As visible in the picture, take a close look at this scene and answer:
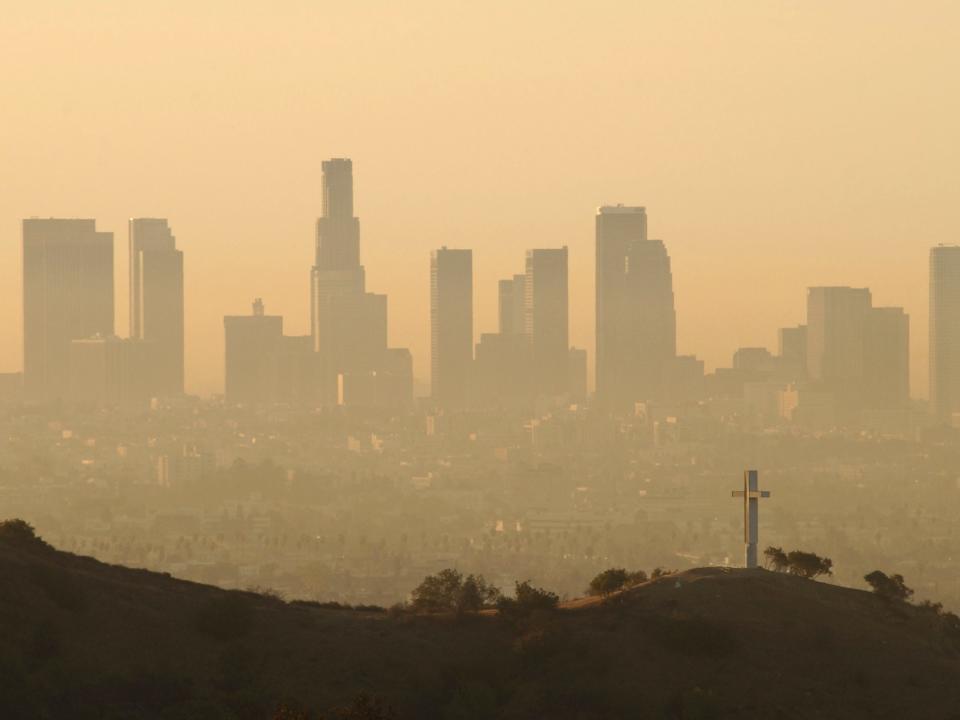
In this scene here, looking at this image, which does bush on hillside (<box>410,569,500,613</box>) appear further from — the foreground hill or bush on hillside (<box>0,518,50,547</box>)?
bush on hillside (<box>0,518,50,547</box>)

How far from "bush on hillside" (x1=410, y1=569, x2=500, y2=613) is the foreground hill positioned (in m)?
2.74

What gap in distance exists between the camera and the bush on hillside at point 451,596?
1898 inches

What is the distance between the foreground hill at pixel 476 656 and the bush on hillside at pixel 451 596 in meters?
2.74

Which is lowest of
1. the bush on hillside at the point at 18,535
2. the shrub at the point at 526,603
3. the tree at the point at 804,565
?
the shrub at the point at 526,603

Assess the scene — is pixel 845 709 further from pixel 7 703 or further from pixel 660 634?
pixel 7 703

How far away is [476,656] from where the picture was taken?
42.7 m

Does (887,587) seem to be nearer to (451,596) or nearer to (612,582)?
(612,582)

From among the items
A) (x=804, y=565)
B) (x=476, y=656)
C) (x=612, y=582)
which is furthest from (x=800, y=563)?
(x=476, y=656)

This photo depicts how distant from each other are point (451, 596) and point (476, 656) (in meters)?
7.26

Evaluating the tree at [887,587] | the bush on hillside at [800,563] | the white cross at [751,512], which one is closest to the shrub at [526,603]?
the white cross at [751,512]

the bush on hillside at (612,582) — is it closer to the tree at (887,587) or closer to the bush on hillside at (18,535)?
the tree at (887,587)

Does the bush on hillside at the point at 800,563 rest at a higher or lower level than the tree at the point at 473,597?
higher

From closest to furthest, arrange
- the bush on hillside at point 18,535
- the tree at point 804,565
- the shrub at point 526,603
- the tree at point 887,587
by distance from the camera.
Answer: the shrub at point 526,603, the bush on hillside at point 18,535, the tree at point 887,587, the tree at point 804,565

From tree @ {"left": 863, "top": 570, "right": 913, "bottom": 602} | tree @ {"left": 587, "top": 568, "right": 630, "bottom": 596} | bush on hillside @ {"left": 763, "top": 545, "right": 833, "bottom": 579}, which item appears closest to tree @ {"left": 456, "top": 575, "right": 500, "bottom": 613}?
tree @ {"left": 587, "top": 568, "right": 630, "bottom": 596}
